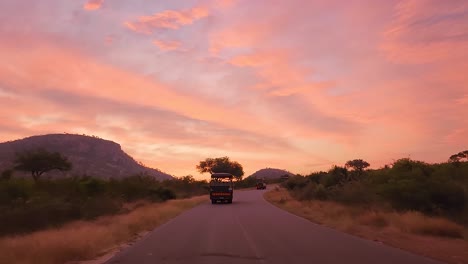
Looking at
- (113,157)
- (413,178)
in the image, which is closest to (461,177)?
(413,178)

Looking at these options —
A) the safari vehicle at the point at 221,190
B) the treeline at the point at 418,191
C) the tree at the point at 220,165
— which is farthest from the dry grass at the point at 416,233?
the tree at the point at 220,165

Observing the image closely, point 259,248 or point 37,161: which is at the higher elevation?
point 37,161

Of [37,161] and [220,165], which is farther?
[220,165]

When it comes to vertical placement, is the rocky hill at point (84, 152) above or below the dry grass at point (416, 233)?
above

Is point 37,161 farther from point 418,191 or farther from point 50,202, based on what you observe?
point 418,191

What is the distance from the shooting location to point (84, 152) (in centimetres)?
14025

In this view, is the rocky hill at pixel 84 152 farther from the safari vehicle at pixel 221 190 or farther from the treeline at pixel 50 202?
the safari vehicle at pixel 221 190

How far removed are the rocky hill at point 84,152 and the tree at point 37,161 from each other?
40855 millimetres

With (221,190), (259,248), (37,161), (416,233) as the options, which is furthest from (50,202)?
(37,161)

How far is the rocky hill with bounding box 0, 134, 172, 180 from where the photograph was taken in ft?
409

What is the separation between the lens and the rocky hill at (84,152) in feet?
409

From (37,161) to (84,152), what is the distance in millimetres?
71793

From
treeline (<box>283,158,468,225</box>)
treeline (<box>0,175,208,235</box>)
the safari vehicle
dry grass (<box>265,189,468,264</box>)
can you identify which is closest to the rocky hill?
treeline (<box>0,175,208,235</box>)

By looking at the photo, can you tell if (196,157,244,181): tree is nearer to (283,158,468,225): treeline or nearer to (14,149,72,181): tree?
(14,149,72,181): tree
